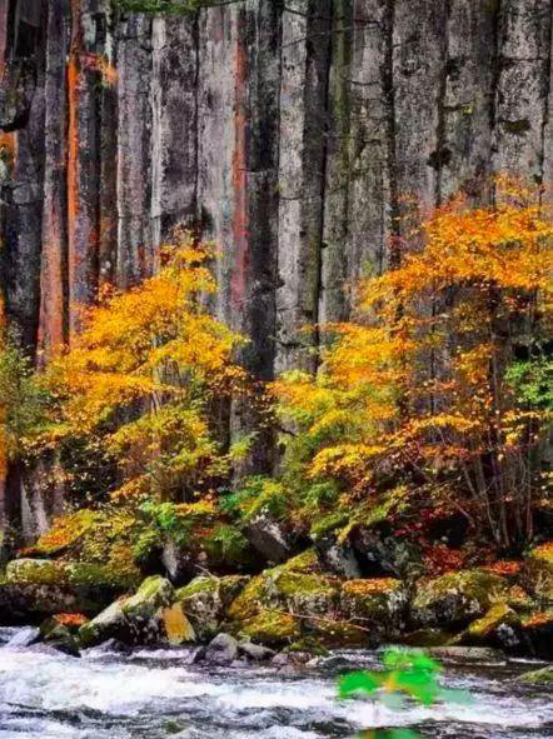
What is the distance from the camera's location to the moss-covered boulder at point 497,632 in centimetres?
1089

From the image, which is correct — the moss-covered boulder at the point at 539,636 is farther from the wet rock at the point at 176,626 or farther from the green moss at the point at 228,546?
the green moss at the point at 228,546

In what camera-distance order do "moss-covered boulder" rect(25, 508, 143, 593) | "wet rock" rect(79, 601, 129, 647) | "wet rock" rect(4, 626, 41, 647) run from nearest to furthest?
"wet rock" rect(79, 601, 129, 647) → "wet rock" rect(4, 626, 41, 647) → "moss-covered boulder" rect(25, 508, 143, 593)

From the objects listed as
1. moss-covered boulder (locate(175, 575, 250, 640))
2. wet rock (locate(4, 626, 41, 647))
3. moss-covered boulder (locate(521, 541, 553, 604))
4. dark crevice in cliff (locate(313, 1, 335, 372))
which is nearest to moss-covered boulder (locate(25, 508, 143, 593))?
wet rock (locate(4, 626, 41, 647))

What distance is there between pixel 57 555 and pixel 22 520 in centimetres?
475

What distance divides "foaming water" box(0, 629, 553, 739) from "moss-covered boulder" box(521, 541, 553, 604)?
1.59m

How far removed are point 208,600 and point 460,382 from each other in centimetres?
495

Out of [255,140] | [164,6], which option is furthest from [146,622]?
[164,6]

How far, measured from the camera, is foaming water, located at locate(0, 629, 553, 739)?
306 inches

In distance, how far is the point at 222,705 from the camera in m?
8.87

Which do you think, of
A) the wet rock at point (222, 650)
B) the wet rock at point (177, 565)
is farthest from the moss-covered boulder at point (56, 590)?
the wet rock at point (222, 650)

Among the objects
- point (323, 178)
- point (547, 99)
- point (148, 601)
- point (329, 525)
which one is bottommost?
point (148, 601)

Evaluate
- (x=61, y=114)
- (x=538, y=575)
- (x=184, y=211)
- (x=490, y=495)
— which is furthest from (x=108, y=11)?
(x=538, y=575)

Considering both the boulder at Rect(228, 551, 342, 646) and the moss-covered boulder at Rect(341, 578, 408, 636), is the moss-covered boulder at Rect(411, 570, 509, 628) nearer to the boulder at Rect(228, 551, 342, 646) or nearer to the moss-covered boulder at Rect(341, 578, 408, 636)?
the moss-covered boulder at Rect(341, 578, 408, 636)

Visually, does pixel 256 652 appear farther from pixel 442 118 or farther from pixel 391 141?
pixel 442 118
